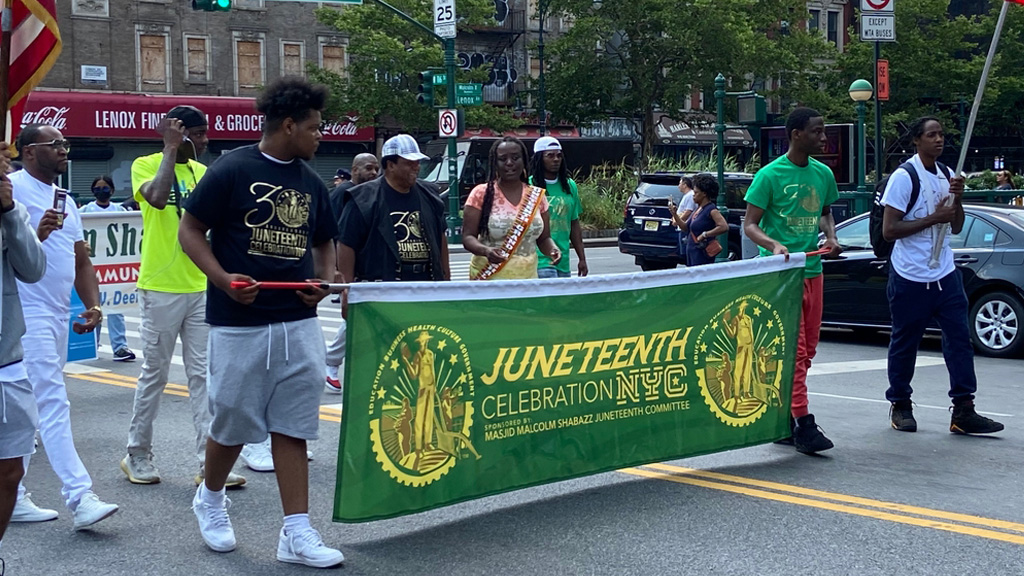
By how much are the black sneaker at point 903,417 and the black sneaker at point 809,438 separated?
3.41 ft

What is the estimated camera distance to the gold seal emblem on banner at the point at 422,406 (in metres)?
5.27

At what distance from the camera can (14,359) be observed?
4305 mm

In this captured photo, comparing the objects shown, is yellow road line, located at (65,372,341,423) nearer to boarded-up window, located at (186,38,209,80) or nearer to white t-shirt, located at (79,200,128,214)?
white t-shirt, located at (79,200,128,214)

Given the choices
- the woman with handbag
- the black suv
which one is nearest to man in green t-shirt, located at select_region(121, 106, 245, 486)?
the woman with handbag

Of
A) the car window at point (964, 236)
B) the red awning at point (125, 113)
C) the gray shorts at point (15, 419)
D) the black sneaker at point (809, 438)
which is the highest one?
the red awning at point (125, 113)

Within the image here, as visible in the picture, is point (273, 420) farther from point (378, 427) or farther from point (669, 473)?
point (669, 473)

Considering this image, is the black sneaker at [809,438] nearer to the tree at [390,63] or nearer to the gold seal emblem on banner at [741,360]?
the gold seal emblem on banner at [741,360]

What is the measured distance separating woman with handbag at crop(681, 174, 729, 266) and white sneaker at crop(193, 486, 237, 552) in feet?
30.1

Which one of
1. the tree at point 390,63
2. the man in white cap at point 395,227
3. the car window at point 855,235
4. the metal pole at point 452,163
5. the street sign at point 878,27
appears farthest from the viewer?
the tree at point 390,63

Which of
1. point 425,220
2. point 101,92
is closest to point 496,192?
point 425,220

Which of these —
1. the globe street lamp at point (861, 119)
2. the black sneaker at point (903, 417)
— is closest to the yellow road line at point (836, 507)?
the black sneaker at point (903, 417)

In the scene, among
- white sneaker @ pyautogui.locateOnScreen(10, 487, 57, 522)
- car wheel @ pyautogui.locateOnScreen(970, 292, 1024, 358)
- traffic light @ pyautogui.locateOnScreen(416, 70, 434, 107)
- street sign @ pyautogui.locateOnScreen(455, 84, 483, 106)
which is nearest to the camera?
white sneaker @ pyautogui.locateOnScreen(10, 487, 57, 522)

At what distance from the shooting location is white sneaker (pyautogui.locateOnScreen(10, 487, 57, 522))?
5855mm

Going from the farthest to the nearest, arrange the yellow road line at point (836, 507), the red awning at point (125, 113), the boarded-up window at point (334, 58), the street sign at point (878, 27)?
the boarded-up window at point (334, 58) → the red awning at point (125, 113) → the street sign at point (878, 27) → the yellow road line at point (836, 507)
